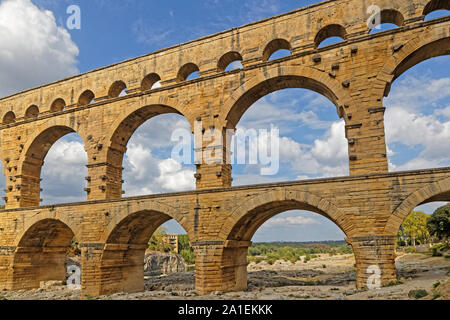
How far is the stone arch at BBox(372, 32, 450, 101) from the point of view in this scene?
13030 mm

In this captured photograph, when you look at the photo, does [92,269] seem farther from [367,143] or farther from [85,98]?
[367,143]

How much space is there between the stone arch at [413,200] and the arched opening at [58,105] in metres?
17.0

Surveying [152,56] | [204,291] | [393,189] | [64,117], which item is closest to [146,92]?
[152,56]

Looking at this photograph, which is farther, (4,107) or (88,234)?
(4,107)

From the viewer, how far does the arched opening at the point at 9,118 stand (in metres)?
22.5

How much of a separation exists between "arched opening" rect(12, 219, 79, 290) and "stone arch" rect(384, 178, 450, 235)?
14.9 m

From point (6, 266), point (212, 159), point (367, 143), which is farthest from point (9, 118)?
point (367, 143)

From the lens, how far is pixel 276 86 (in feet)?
52.2

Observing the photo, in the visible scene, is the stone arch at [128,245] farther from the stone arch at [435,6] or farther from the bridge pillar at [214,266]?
the stone arch at [435,6]

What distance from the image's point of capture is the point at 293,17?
15336mm

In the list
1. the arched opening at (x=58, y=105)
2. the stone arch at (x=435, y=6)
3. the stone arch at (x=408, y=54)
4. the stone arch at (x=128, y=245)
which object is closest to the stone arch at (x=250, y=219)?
the stone arch at (x=128, y=245)

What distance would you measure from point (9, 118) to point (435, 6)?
72.8ft

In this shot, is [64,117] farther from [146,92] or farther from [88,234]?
[88,234]

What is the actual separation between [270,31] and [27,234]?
49.0ft
